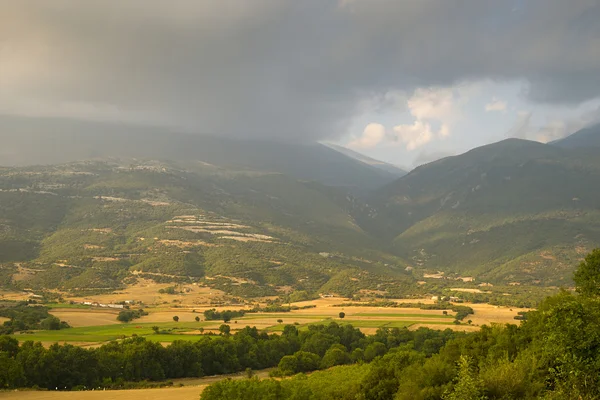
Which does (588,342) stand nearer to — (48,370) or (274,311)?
(48,370)

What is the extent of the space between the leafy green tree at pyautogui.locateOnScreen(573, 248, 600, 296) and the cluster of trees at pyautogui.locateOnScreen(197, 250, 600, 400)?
2.34 m

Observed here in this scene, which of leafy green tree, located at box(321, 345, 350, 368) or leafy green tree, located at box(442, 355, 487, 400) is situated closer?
leafy green tree, located at box(442, 355, 487, 400)

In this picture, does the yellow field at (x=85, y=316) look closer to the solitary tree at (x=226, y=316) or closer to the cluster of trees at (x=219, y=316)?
the cluster of trees at (x=219, y=316)

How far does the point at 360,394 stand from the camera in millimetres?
44062

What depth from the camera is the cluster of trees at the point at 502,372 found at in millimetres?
29359

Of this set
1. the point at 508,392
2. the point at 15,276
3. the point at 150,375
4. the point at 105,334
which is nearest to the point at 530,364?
the point at 508,392

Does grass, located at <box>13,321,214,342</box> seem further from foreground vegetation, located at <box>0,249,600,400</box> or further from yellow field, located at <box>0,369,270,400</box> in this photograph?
yellow field, located at <box>0,369,270,400</box>

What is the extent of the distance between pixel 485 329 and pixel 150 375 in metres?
55.9

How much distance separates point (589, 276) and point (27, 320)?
12212 cm

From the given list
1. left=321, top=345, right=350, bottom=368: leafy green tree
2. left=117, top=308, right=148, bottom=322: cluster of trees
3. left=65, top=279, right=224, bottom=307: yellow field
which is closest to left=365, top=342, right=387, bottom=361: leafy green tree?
left=321, top=345, right=350, bottom=368: leafy green tree

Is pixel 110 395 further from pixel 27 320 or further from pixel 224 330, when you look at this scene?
pixel 27 320

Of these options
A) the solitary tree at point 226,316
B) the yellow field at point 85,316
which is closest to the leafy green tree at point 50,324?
Answer: the yellow field at point 85,316

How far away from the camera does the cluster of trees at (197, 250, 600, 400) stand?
29359 mm

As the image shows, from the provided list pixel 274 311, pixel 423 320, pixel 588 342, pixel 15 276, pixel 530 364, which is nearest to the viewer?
pixel 588 342
